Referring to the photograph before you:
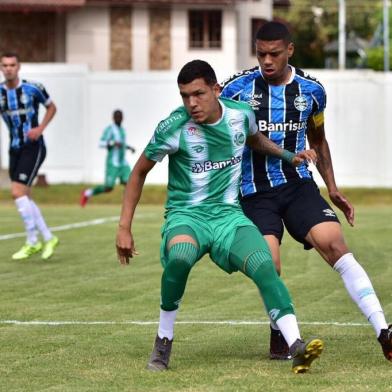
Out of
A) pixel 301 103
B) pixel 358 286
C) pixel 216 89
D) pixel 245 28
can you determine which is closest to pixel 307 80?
pixel 301 103

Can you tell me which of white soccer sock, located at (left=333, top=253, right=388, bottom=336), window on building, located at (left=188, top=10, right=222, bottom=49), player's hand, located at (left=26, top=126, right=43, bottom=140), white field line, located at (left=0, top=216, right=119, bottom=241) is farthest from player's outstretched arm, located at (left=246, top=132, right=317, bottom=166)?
window on building, located at (left=188, top=10, right=222, bottom=49)

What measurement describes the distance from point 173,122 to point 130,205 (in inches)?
22.4

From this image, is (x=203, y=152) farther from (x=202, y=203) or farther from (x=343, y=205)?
(x=343, y=205)

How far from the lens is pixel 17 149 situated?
16734 millimetres

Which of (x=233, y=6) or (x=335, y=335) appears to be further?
(x=233, y=6)

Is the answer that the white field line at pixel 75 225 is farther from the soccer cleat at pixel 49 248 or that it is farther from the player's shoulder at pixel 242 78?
the player's shoulder at pixel 242 78

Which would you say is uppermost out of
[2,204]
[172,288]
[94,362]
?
[172,288]

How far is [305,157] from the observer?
348 inches

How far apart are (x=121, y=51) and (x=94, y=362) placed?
4499 cm

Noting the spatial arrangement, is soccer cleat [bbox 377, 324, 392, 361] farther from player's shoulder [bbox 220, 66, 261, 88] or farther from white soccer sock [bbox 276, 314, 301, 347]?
player's shoulder [bbox 220, 66, 261, 88]

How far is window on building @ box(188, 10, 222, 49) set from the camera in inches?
2147

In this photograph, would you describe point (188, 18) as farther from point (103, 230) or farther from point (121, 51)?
point (103, 230)

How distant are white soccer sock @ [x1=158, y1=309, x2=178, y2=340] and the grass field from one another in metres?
0.21

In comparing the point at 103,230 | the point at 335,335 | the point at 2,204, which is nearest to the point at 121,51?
the point at 2,204
